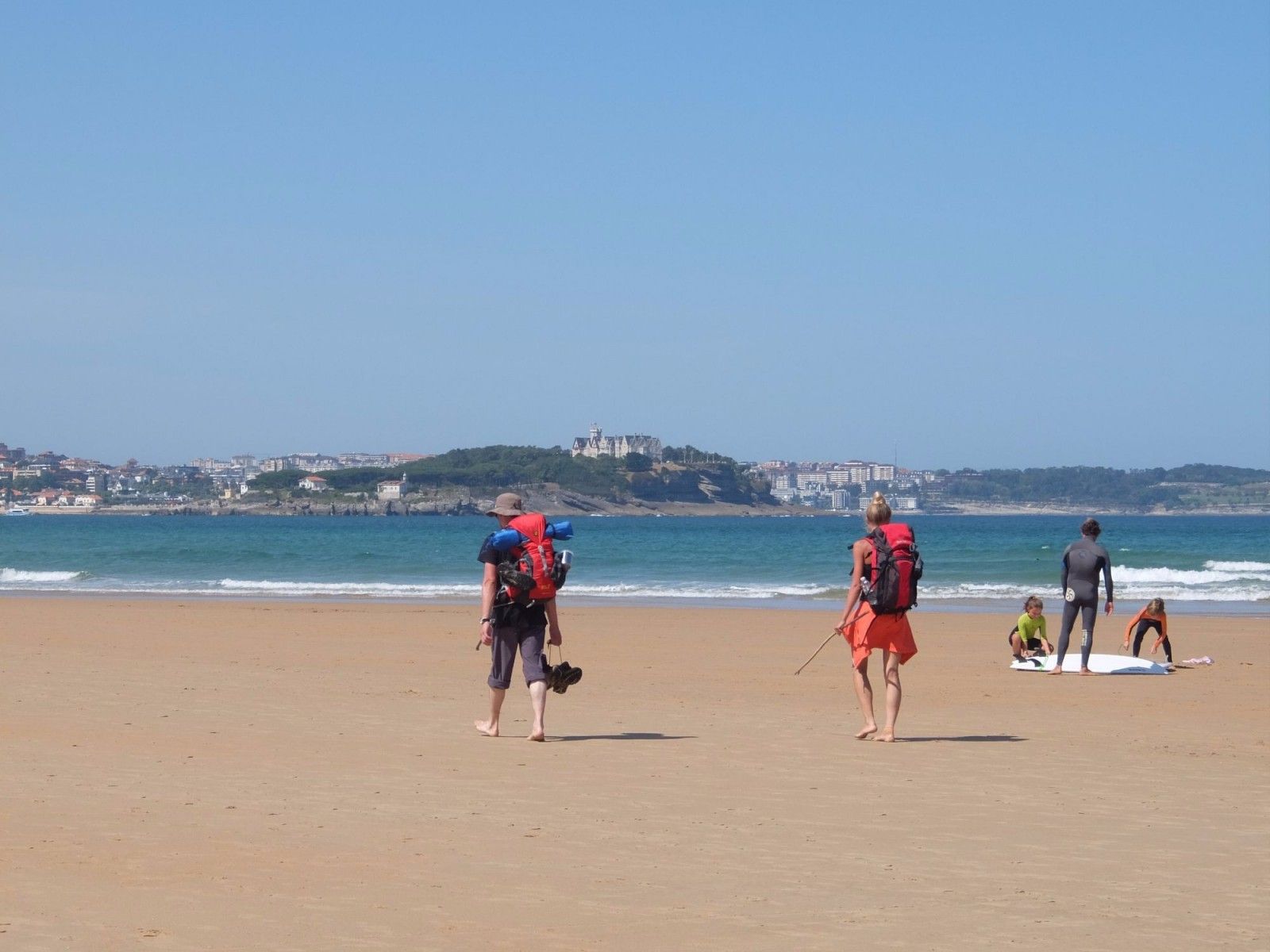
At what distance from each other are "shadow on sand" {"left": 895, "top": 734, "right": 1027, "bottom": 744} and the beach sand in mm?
40

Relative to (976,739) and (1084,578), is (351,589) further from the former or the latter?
(976,739)

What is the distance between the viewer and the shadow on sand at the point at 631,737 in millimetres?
9625

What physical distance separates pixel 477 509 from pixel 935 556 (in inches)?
4586

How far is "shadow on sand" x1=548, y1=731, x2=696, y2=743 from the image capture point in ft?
31.6

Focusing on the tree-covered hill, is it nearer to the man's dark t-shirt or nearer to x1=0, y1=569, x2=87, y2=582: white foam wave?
x1=0, y1=569, x2=87, y2=582: white foam wave

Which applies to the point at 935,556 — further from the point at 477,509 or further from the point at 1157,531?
the point at 477,509

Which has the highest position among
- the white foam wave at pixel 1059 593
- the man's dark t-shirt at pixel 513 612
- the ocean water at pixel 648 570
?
the man's dark t-shirt at pixel 513 612

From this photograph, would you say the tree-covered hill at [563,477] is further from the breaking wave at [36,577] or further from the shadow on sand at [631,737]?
the shadow on sand at [631,737]

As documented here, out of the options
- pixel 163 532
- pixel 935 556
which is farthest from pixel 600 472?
pixel 935 556

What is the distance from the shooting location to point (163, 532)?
9906cm

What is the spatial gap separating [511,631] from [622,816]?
2.58 meters

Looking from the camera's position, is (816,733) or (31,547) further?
(31,547)

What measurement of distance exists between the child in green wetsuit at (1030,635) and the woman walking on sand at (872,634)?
670 cm

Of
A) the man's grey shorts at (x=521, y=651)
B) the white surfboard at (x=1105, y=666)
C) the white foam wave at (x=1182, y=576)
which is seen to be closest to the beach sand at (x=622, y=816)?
the man's grey shorts at (x=521, y=651)
